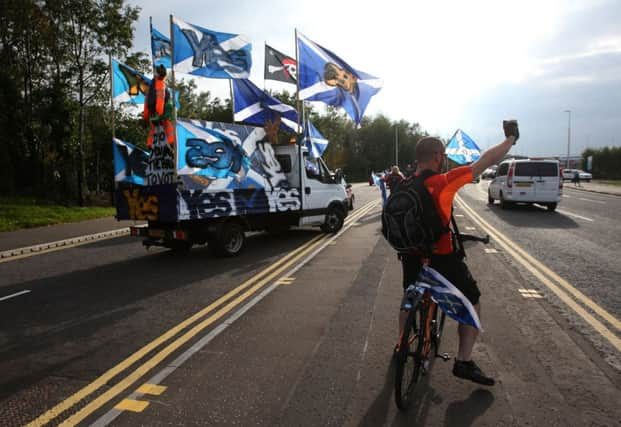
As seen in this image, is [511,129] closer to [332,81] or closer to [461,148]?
[332,81]

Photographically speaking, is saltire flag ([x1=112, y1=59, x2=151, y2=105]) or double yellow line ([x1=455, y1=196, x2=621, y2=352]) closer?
double yellow line ([x1=455, y1=196, x2=621, y2=352])

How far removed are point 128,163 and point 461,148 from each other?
15171 millimetres

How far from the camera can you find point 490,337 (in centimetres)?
445

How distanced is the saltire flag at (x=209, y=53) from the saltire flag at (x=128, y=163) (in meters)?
2.09

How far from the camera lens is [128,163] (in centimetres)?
→ 966

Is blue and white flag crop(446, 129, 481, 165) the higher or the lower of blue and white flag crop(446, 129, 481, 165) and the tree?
the lower

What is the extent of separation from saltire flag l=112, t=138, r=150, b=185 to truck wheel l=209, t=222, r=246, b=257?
7.75 ft

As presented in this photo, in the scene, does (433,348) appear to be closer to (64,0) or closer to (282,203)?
(282,203)

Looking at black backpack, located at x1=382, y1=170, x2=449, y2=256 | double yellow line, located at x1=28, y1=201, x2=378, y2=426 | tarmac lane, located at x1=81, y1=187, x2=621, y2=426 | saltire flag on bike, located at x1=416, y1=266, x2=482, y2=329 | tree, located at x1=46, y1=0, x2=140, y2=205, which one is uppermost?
tree, located at x1=46, y1=0, x2=140, y2=205

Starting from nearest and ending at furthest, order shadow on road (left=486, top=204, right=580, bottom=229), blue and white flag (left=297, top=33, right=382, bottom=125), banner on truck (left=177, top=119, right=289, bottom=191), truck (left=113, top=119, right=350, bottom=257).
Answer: truck (left=113, top=119, right=350, bottom=257), banner on truck (left=177, top=119, right=289, bottom=191), blue and white flag (left=297, top=33, right=382, bottom=125), shadow on road (left=486, top=204, right=580, bottom=229)

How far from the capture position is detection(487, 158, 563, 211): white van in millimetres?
16719

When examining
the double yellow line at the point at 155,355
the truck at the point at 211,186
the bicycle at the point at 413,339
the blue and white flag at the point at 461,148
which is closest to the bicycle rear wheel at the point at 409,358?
the bicycle at the point at 413,339

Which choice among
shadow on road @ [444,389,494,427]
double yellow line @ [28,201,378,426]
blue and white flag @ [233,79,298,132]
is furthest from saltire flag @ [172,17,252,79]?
shadow on road @ [444,389,494,427]

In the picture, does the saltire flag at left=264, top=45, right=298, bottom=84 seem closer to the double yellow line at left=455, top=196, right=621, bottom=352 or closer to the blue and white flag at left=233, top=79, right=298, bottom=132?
the blue and white flag at left=233, top=79, right=298, bottom=132
